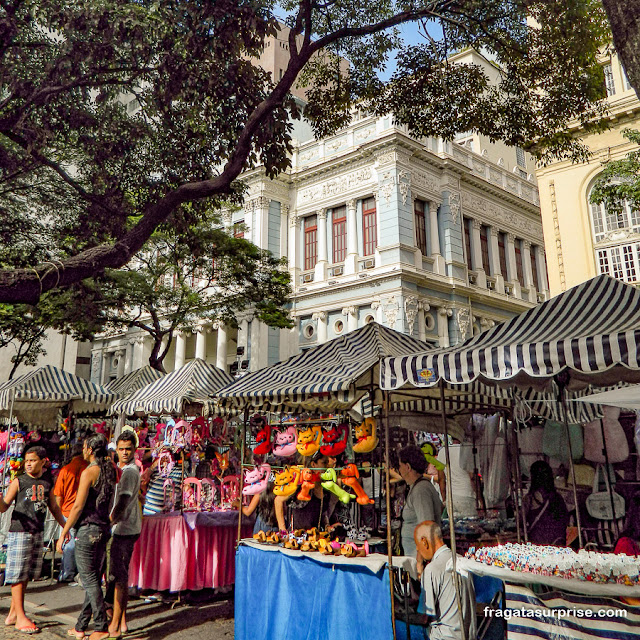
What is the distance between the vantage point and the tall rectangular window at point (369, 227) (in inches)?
868

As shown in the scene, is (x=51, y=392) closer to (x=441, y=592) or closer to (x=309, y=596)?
(x=309, y=596)

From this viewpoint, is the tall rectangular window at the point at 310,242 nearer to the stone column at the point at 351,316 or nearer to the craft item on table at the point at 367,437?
the stone column at the point at 351,316

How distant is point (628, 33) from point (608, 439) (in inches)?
244

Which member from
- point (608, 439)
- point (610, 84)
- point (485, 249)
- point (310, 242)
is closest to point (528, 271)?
point (485, 249)

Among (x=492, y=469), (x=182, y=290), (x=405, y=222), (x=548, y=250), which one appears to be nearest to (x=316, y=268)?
(x=405, y=222)

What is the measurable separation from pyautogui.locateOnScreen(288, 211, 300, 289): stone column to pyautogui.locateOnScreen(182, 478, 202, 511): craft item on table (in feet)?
54.5

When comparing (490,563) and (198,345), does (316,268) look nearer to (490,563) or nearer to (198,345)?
(198,345)

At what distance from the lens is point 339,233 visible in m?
23.3

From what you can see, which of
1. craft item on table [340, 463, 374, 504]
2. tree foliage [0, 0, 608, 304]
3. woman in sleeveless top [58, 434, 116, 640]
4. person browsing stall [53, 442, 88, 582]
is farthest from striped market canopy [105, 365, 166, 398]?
craft item on table [340, 463, 374, 504]

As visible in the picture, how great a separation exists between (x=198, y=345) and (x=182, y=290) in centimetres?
778

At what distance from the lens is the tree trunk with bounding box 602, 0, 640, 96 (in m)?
3.76

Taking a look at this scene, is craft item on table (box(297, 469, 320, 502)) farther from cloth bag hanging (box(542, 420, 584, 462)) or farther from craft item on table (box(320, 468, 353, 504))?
cloth bag hanging (box(542, 420, 584, 462))

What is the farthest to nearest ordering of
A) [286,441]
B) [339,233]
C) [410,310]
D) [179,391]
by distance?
[339,233] < [410,310] < [179,391] < [286,441]

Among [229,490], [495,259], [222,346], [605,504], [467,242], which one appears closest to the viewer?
[605,504]
